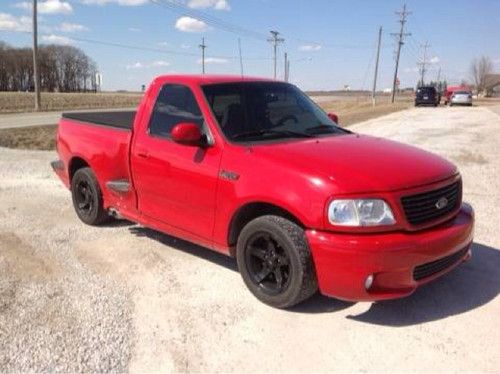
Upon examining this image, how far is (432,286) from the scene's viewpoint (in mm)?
4797

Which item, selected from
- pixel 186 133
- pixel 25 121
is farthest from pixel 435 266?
pixel 25 121

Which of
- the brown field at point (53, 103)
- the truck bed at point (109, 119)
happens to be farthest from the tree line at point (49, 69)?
the truck bed at point (109, 119)

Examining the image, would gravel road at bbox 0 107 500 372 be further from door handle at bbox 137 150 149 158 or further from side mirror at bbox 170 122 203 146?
side mirror at bbox 170 122 203 146

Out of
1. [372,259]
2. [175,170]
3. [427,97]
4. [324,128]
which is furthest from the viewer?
[427,97]

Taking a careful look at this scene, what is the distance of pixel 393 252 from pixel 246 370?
1237 millimetres

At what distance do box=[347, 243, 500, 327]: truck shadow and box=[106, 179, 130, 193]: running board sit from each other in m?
2.72

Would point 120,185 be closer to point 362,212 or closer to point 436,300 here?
point 362,212

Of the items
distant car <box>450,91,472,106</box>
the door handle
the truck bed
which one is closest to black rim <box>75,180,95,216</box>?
the truck bed

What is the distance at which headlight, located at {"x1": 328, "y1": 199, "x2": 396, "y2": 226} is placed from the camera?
3.87 metres

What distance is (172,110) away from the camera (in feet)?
17.6

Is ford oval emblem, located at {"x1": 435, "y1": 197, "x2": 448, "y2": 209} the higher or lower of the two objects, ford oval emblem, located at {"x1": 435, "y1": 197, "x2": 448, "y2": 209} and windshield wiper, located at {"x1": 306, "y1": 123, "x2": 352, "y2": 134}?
the lower

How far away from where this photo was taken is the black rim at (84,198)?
6.64 m

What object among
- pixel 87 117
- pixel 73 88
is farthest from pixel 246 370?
pixel 73 88

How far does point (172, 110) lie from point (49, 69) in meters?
127
